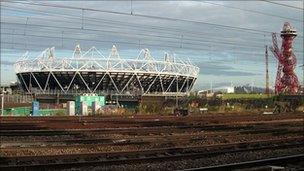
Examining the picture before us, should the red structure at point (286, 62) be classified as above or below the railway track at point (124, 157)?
above

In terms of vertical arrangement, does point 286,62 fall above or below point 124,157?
above

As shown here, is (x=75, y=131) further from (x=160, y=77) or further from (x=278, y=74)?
(x=278, y=74)

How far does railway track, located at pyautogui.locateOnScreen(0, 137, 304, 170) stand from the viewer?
500 inches

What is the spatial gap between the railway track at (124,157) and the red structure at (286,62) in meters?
106

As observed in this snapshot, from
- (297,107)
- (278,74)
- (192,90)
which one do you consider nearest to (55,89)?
(192,90)

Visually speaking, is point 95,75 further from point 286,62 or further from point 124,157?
point 124,157

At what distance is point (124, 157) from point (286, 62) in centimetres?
11806

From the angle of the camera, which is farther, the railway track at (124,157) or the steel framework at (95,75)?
the steel framework at (95,75)

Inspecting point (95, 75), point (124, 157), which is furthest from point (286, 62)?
point (124, 157)

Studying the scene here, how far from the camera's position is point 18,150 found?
1573 centimetres

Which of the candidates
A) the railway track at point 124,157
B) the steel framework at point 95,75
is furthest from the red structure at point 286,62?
the railway track at point 124,157

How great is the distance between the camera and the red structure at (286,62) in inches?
4823

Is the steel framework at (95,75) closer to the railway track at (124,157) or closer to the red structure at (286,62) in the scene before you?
the red structure at (286,62)

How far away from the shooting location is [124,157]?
47.6 ft
